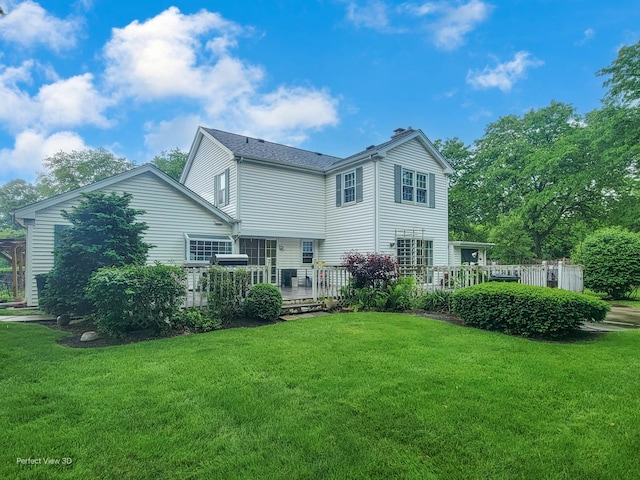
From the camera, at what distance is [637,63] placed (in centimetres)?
1638

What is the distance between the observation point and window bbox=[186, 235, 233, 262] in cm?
1282

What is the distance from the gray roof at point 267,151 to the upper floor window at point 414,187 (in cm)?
385

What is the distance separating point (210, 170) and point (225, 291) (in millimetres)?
10241

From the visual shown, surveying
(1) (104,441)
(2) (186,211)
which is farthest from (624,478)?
(2) (186,211)

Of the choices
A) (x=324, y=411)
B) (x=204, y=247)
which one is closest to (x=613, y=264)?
(x=324, y=411)

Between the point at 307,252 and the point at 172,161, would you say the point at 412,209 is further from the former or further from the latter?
the point at 172,161

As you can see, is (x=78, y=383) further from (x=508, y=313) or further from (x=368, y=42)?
(x=368, y=42)

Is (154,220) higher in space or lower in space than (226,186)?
lower

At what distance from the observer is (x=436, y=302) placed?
9.17 meters

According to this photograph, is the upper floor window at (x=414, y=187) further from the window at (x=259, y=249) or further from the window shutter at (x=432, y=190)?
the window at (x=259, y=249)

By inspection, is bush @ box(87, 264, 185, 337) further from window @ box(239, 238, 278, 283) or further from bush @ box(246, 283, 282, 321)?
window @ box(239, 238, 278, 283)

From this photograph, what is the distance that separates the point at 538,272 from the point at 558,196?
17.4 m

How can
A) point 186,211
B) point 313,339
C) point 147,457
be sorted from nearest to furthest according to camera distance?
point 147,457 → point 313,339 → point 186,211

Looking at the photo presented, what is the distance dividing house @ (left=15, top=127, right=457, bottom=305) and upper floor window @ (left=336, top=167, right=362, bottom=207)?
0.15 ft
